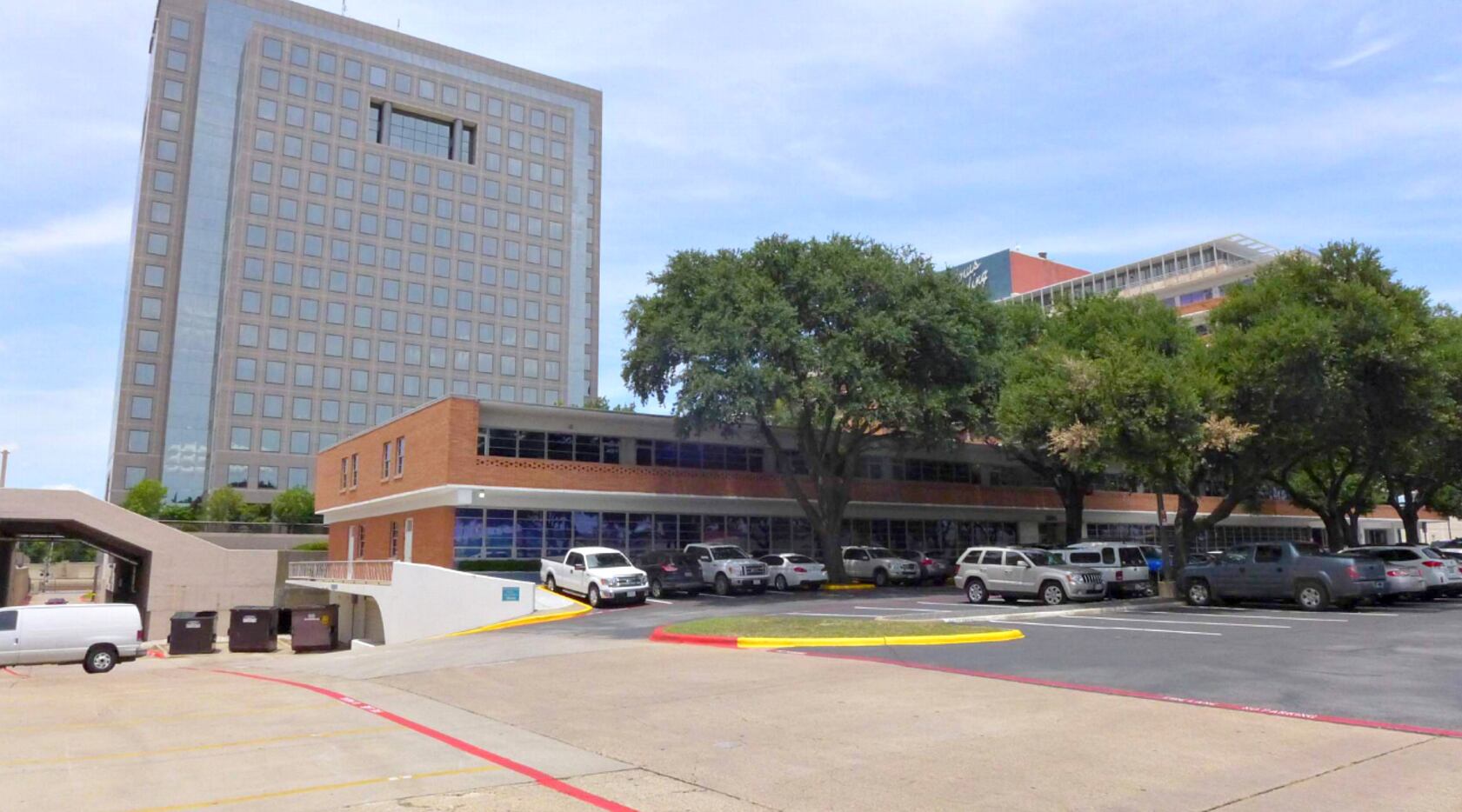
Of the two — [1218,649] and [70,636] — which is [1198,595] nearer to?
[1218,649]

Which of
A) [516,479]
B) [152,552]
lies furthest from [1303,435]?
[152,552]

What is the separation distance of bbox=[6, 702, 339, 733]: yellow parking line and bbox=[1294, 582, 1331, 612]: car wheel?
2173cm

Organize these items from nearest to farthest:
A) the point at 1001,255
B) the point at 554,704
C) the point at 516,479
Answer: the point at 554,704 → the point at 516,479 → the point at 1001,255

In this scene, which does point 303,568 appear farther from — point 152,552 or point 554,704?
point 554,704

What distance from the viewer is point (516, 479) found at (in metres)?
35.6

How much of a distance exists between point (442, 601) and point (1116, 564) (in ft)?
66.7

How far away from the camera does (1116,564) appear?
28.7 m

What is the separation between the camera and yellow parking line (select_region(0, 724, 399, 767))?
9945mm

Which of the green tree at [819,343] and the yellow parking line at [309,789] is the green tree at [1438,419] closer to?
the green tree at [819,343]

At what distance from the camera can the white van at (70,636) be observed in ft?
81.1

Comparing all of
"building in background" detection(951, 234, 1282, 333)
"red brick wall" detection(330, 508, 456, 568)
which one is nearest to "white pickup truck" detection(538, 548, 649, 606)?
"red brick wall" detection(330, 508, 456, 568)

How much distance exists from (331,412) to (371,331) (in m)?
8.83

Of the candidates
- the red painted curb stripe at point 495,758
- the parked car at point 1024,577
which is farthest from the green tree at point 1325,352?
the red painted curb stripe at point 495,758

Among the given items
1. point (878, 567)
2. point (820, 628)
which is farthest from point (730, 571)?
point (820, 628)
